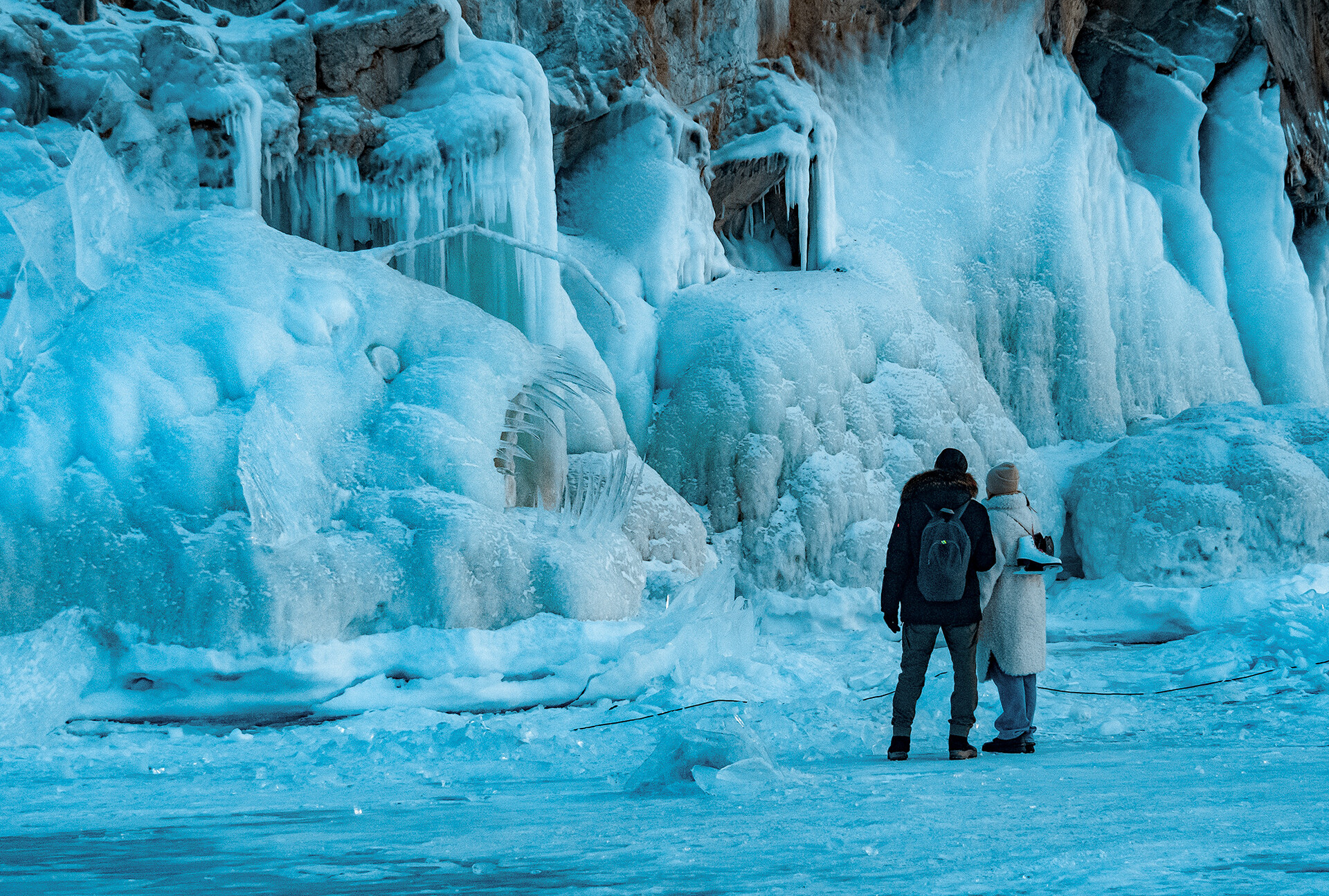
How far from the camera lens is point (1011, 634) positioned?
4574 mm

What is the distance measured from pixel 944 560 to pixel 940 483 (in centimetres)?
31

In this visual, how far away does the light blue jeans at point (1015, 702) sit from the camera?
15.0ft

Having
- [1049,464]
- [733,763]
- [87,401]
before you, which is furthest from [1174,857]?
[1049,464]

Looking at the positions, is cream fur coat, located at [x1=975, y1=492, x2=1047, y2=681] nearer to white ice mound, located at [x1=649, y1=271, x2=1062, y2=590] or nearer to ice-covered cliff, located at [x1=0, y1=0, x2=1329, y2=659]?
ice-covered cliff, located at [x1=0, y1=0, x2=1329, y2=659]

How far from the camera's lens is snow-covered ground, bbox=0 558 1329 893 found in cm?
242

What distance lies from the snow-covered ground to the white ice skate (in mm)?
655

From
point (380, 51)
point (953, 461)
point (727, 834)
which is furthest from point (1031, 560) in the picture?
point (380, 51)

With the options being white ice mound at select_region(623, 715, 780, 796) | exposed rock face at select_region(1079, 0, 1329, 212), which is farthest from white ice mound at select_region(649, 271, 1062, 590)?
white ice mound at select_region(623, 715, 780, 796)

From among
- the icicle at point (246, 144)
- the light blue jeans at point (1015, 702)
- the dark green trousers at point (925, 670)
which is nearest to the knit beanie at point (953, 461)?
the dark green trousers at point (925, 670)

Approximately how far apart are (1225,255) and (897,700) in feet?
44.0

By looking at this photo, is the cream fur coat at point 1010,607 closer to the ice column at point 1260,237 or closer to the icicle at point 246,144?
the icicle at point 246,144

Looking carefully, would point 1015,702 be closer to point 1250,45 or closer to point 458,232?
point 458,232

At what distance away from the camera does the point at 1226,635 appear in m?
8.25

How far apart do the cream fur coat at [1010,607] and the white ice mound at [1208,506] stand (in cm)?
739
